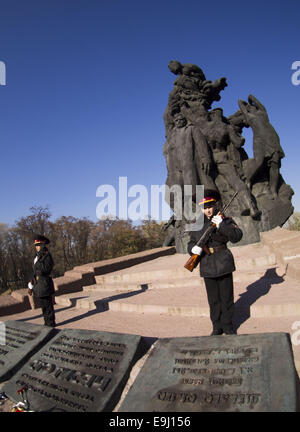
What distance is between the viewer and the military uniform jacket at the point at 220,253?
3.06 meters

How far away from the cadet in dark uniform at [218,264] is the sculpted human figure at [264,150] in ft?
27.1

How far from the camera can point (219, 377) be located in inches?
74.7

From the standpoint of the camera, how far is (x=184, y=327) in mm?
3840

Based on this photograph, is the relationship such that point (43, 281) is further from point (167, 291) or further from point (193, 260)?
point (193, 260)

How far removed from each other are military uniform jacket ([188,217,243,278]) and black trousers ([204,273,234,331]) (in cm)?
12

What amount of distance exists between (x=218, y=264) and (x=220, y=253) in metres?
0.13

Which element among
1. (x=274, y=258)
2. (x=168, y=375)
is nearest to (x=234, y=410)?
(x=168, y=375)

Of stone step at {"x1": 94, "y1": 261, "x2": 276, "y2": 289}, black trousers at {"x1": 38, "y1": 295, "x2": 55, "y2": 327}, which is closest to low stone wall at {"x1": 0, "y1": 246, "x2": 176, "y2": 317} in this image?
stone step at {"x1": 94, "y1": 261, "x2": 276, "y2": 289}

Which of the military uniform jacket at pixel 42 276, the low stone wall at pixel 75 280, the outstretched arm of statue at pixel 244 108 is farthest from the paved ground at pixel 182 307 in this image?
the outstretched arm of statue at pixel 244 108

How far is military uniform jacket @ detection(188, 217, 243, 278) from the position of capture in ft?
10.1

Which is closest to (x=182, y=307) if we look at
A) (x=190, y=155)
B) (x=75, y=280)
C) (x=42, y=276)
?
(x=42, y=276)

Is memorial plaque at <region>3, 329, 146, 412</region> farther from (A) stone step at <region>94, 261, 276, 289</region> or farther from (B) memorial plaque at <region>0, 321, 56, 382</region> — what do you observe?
(A) stone step at <region>94, 261, 276, 289</region>

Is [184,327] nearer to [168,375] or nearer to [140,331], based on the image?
[140,331]

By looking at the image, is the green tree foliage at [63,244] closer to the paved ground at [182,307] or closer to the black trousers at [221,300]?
the paved ground at [182,307]
